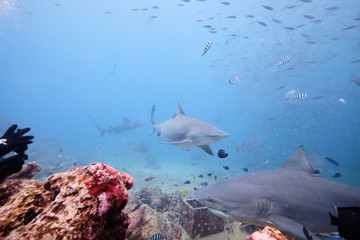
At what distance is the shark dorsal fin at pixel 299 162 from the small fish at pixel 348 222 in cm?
276

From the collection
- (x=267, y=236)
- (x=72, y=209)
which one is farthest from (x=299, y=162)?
(x=72, y=209)

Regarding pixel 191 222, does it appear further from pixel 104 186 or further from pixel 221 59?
pixel 221 59

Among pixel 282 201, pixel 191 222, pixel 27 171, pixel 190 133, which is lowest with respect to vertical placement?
pixel 191 222

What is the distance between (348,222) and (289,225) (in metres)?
1.63

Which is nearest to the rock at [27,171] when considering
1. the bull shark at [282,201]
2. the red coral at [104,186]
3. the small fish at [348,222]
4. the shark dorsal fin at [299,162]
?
the red coral at [104,186]

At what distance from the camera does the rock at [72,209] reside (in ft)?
3.57

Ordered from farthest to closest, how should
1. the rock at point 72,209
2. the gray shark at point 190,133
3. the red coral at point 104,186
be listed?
the gray shark at point 190,133, the red coral at point 104,186, the rock at point 72,209

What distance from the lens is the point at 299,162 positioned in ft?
13.9

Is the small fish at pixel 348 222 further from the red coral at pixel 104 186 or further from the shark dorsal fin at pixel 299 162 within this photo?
the shark dorsal fin at pixel 299 162

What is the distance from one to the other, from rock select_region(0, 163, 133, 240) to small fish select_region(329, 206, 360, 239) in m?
2.11

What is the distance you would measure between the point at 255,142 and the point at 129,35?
121039 millimetres

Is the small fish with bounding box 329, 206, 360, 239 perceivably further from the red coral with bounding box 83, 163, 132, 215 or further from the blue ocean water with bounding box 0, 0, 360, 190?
the blue ocean water with bounding box 0, 0, 360, 190

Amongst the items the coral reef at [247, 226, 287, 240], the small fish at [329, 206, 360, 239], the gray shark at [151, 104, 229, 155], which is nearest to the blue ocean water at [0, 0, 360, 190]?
the gray shark at [151, 104, 229, 155]

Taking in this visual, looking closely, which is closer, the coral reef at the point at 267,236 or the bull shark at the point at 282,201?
the coral reef at the point at 267,236
